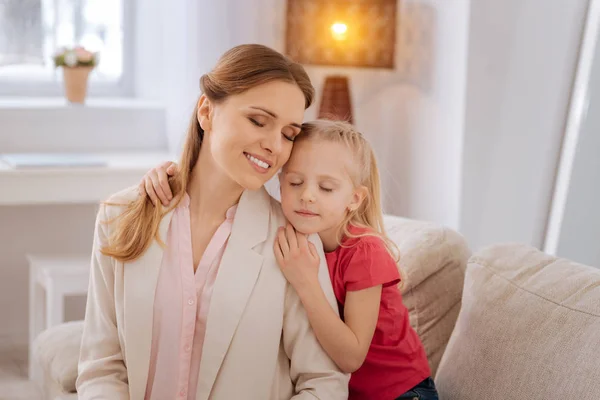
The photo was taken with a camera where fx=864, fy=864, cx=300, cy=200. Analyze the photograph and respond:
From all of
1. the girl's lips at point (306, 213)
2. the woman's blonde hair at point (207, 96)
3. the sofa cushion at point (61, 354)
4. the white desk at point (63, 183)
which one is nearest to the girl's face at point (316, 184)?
the girl's lips at point (306, 213)

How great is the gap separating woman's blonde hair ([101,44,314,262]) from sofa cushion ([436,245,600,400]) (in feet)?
1.87

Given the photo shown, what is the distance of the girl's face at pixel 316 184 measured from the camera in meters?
1.71

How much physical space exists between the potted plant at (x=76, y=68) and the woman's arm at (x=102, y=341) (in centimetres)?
233

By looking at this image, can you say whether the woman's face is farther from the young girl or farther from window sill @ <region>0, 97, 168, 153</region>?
window sill @ <region>0, 97, 168, 153</region>

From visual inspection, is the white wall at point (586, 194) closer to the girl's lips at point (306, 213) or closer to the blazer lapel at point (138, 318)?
the girl's lips at point (306, 213)

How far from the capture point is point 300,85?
65.5 inches

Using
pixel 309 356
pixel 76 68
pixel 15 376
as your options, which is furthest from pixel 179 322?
pixel 76 68

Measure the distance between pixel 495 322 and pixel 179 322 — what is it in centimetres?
65

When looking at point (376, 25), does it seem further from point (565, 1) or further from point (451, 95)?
point (565, 1)

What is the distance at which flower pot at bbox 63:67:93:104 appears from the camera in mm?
3926

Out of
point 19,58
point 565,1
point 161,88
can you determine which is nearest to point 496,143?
point 565,1

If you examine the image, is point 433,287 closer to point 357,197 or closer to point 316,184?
point 357,197

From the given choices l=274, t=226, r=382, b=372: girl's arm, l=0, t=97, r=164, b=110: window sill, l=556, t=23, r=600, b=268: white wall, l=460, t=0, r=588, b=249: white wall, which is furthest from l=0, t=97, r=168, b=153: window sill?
l=274, t=226, r=382, b=372: girl's arm

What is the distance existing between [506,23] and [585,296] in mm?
1884
